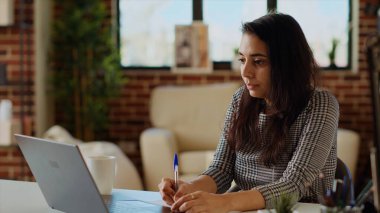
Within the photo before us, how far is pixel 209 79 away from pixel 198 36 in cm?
37

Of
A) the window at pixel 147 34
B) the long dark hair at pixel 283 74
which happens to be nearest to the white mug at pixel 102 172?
the long dark hair at pixel 283 74

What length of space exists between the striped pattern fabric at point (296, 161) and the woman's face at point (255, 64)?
138 mm

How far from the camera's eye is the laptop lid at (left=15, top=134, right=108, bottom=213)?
133 centimetres

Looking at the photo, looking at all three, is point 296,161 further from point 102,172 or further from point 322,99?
point 102,172

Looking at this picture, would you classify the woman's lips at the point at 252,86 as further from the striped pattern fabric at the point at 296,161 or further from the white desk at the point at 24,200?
the white desk at the point at 24,200

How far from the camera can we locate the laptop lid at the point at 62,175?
4.35 feet

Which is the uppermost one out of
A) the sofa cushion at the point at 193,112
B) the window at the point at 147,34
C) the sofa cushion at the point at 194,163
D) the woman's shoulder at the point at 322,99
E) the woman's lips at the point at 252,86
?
the window at the point at 147,34

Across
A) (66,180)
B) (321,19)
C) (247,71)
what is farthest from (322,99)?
(321,19)

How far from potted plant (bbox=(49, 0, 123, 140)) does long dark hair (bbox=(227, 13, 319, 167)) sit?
2939 millimetres

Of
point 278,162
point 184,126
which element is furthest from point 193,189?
point 184,126

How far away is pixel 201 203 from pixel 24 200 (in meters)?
0.53

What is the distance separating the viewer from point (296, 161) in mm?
1769

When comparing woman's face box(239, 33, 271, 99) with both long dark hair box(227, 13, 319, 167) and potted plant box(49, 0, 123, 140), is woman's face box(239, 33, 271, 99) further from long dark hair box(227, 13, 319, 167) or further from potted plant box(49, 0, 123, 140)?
potted plant box(49, 0, 123, 140)

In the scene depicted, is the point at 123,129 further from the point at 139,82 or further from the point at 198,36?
the point at 198,36
